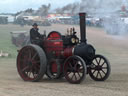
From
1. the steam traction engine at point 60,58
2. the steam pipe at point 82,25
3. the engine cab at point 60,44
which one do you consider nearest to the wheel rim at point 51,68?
the steam traction engine at point 60,58

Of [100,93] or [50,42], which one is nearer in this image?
[100,93]

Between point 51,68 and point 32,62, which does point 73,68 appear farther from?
point 32,62

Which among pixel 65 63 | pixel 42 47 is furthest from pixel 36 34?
pixel 65 63

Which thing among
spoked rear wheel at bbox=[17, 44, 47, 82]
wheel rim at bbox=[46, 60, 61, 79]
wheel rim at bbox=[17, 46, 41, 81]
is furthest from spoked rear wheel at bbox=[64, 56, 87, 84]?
wheel rim at bbox=[17, 46, 41, 81]

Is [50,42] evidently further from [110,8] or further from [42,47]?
[110,8]

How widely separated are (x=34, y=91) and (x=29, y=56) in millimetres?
2209

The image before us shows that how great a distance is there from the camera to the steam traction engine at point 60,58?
899 centimetres

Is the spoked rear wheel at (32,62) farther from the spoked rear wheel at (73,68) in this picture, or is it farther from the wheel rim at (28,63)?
the spoked rear wheel at (73,68)

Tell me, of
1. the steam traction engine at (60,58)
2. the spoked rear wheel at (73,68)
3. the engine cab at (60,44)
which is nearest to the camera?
the spoked rear wheel at (73,68)

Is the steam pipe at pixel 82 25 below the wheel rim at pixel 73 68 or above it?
above

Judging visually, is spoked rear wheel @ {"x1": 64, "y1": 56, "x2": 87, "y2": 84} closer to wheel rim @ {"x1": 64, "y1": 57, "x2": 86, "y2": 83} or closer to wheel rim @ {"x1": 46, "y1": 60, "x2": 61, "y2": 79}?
wheel rim @ {"x1": 64, "y1": 57, "x2": 86, "y2": 83}

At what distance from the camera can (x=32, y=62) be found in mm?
9508

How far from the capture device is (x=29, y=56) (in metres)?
9.59

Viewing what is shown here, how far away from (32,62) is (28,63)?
0.19 m
